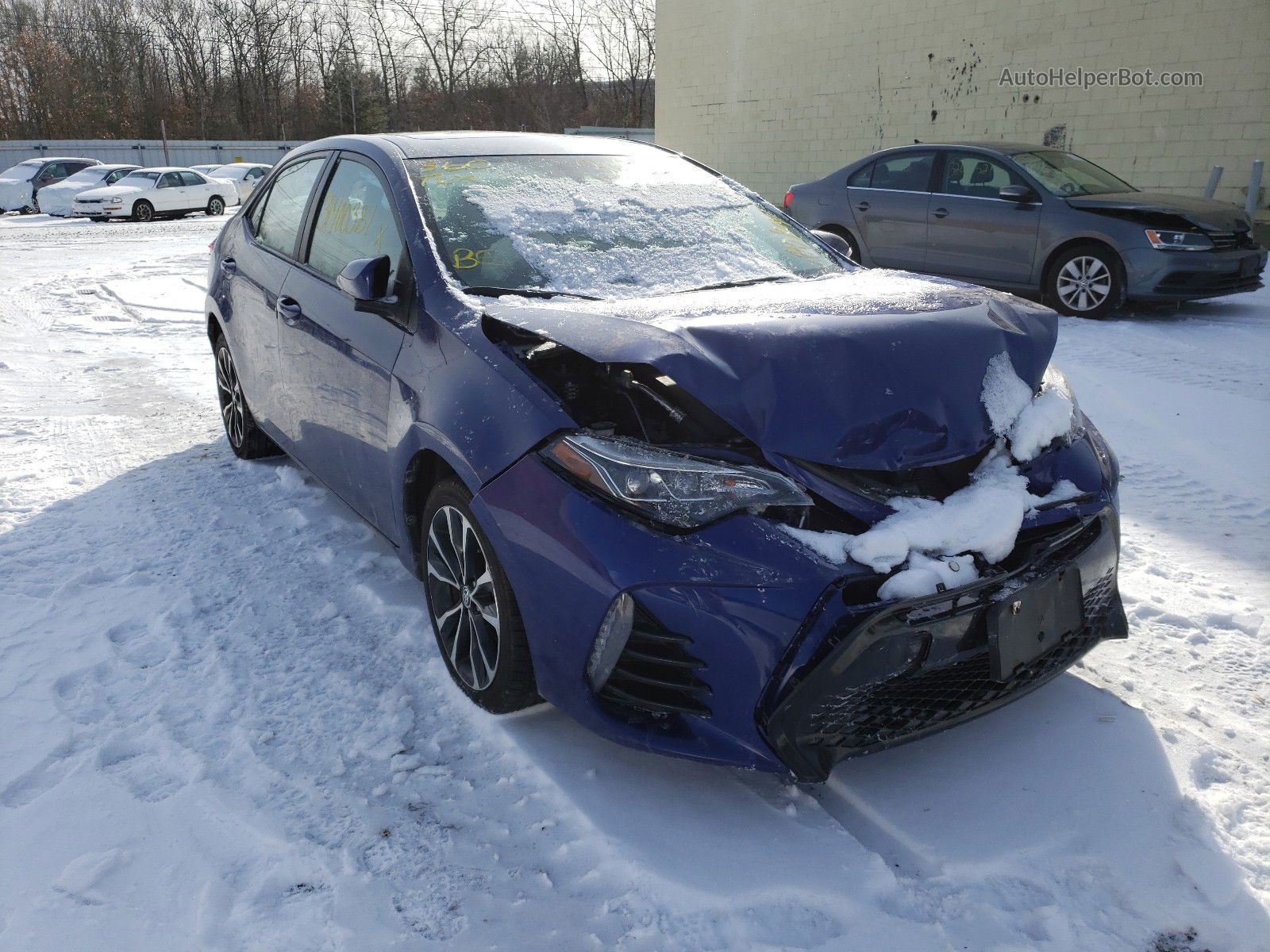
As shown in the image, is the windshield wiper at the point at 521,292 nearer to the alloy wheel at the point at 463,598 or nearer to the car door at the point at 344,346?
the car door at the point at 344,346

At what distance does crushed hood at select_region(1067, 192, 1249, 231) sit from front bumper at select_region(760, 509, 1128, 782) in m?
6.74

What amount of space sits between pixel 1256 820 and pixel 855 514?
119cm

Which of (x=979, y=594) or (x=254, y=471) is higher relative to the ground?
(x=979, y=594)

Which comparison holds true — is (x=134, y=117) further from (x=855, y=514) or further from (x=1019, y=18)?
(x=855, y=514)

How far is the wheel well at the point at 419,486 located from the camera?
2711 mm

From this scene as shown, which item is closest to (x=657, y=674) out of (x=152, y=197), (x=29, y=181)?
(x=152, y=197)

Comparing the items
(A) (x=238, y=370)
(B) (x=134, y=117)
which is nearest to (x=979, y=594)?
(A) (x=238, y=370)

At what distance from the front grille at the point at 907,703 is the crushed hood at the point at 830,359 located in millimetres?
486

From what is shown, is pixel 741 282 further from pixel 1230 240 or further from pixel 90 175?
pixel 90 175

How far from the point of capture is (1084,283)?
8.08m

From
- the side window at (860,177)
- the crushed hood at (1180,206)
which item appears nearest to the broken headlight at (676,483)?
the crushed hood at (1180,206)

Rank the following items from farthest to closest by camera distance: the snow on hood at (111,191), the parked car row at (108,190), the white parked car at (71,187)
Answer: the white parked car at (71,187) < the parked car row at (108,190) < the snow on hood at (111,191)

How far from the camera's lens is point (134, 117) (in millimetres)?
51312

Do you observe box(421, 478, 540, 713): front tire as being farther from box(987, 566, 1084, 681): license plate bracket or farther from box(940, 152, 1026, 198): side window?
box(940, 152, 1026, 198): side window
